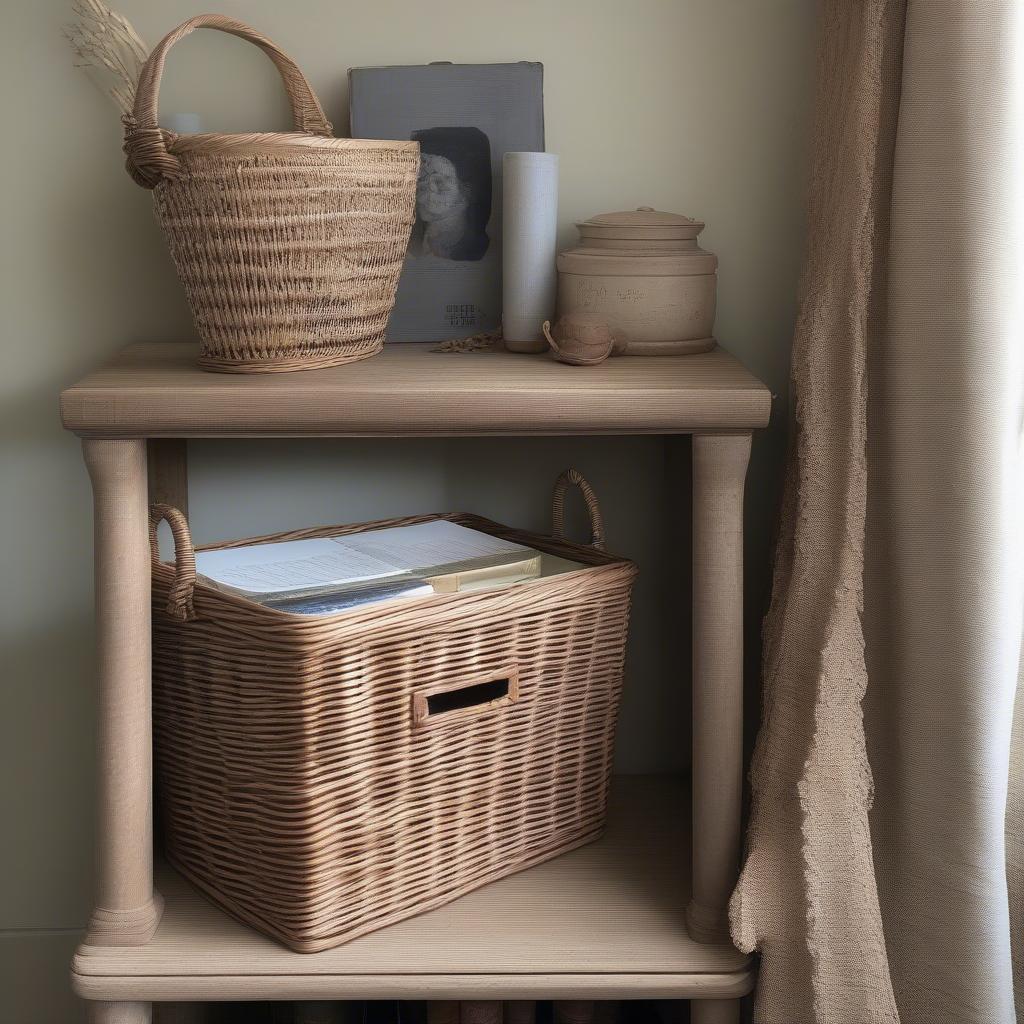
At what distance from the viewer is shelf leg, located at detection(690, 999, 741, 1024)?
1.10m

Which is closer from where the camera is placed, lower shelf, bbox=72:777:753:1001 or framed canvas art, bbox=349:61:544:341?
lower shelf, bbox=72:777:753:1001

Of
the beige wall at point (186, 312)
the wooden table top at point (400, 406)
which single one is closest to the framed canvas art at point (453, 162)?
the beige wall at point (186, 312)

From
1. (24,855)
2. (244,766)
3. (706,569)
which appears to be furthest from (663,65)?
(24,855)

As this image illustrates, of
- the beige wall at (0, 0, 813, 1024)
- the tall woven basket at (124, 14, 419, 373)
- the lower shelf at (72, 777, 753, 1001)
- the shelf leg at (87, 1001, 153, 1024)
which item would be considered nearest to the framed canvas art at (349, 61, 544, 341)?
the beige wall at (0, 0, 813, 1024)

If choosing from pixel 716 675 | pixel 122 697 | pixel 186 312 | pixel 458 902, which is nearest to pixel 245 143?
pixel 186 312

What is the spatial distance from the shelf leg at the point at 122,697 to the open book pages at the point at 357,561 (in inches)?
3.4

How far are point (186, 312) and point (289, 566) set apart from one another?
0.38 m

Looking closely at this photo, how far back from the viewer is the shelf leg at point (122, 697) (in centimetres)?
102

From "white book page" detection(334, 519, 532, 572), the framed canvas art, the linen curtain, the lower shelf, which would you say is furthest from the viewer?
the framed canvas art

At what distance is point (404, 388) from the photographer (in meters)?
1.02

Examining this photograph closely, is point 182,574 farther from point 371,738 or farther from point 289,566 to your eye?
point 371,738

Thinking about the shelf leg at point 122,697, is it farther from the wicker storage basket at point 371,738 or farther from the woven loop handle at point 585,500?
the woven loop handle at point 585,500

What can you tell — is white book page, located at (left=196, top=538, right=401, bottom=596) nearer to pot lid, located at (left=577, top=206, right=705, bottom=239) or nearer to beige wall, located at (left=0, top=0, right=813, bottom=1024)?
beige wall, located at (left=0, top=0, right=813, bottom=1024)

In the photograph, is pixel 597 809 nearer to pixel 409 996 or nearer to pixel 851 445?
pixel 409 996
